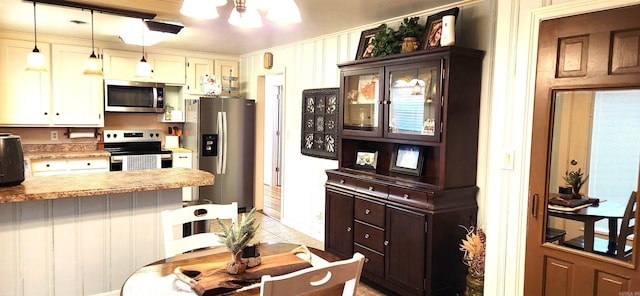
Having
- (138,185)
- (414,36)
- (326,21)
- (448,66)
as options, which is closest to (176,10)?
(326,21)

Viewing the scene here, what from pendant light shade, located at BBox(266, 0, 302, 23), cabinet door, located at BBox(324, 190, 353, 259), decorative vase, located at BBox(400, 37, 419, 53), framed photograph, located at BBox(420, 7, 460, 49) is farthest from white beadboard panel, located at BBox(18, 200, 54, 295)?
framed photograph, located at BBox(420, 7, 460, 49)

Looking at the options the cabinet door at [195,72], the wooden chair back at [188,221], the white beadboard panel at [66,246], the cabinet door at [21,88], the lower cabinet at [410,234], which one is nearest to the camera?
the wooden chair back at [188,221]

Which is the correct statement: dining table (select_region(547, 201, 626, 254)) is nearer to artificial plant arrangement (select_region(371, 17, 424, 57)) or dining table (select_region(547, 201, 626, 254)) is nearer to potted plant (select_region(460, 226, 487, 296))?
potted plant (select_region(460, 226, 487, 296))

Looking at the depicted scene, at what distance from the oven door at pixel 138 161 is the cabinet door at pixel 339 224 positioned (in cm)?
274

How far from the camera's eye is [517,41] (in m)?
2.25

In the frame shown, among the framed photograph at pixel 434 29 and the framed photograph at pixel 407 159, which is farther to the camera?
the framed photograph at pixel 407 159

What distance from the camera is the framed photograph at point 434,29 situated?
2.93m

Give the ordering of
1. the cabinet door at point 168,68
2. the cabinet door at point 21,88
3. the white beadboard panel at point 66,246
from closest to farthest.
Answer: the white beadboard panel at point 66,246 → the cabinet door at point 21,88 → the cabinet door at point 168,68

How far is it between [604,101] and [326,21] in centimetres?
241

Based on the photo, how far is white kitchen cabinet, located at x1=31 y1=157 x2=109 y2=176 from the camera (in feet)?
14.8

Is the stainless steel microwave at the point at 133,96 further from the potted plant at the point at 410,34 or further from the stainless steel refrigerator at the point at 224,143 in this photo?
the potted plant at the point at 410,34

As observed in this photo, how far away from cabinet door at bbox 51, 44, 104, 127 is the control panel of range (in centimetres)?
24

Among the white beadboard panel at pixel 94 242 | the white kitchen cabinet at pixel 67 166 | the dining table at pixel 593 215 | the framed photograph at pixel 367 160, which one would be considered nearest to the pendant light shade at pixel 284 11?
the dining table at pixel 593 215

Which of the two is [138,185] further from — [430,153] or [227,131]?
[227,131]
